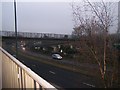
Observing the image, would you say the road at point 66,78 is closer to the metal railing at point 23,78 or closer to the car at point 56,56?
the car at point 56,56

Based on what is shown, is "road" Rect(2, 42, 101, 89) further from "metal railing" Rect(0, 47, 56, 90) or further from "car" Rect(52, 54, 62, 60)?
"metal railing" Rect(0, 47, 56, 90)

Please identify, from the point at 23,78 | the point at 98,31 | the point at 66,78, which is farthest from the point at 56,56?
the point at 23,78

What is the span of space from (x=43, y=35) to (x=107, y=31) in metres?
8.75

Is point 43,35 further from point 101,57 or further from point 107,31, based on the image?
point 107,31

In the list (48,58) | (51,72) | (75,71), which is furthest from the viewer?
(48,58)

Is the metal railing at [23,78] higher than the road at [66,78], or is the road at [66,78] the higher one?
the metal railing at [23,78]

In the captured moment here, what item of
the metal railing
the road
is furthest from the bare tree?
the metal railing

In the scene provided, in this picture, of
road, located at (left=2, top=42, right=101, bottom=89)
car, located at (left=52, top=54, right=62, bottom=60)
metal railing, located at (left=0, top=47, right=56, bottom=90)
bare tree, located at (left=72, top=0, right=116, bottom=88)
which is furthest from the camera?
car, located at (left=52, top=54, right=62, bottom=60)

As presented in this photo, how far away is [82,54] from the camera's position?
1353 cm

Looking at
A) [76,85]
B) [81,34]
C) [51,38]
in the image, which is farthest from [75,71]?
[81,34]

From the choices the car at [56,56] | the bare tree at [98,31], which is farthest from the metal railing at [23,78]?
the car at [56,56]

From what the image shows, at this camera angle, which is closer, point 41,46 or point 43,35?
point 43,35

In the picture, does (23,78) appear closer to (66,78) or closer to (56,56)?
(66,78)

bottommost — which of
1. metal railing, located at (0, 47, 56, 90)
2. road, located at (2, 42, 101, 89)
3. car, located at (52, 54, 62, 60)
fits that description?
road, located at (2, 42, 101, 89)
